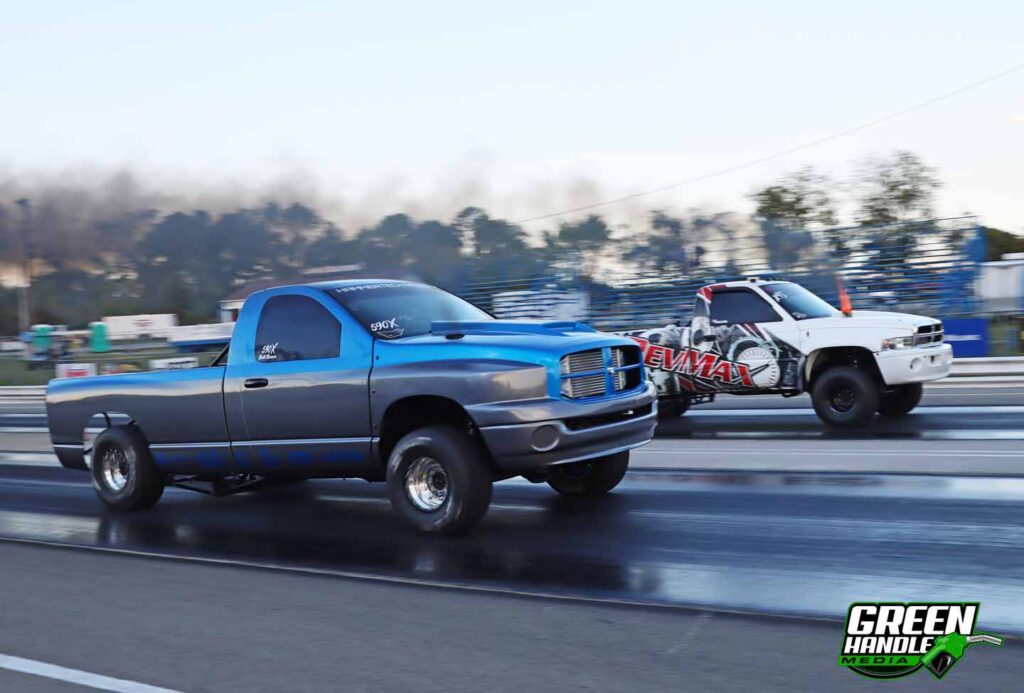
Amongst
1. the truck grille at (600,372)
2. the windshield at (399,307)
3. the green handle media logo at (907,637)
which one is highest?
the windshield at (399,307)

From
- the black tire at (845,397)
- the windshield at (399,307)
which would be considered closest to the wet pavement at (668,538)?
the windshield at (399,307)

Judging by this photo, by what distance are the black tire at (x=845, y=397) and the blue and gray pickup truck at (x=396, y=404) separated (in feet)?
16.4

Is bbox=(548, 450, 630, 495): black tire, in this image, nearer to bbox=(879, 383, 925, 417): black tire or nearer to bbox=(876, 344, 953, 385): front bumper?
bbox=(876, 344, 953, 385): front bumper

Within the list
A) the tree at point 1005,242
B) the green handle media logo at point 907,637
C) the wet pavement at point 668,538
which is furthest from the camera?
the tree at point 1005,242

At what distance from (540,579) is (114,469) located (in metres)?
5.14

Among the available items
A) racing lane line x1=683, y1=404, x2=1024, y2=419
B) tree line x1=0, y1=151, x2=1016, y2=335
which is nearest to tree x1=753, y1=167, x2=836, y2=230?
tree line x1=0, y1=151, x2=1016, y2=335

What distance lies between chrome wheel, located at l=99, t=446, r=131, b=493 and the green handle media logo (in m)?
6.77

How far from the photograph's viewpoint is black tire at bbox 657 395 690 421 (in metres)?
15.2

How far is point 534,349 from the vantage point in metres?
7.56

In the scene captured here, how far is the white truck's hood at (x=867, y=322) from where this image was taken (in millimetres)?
13008

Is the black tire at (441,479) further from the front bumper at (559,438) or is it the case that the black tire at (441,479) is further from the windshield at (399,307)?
the windshield at (399,307)

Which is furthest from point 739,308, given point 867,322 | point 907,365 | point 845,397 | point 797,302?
point 907,365

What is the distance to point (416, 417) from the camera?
8125mm

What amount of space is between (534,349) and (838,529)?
90.3 inches
